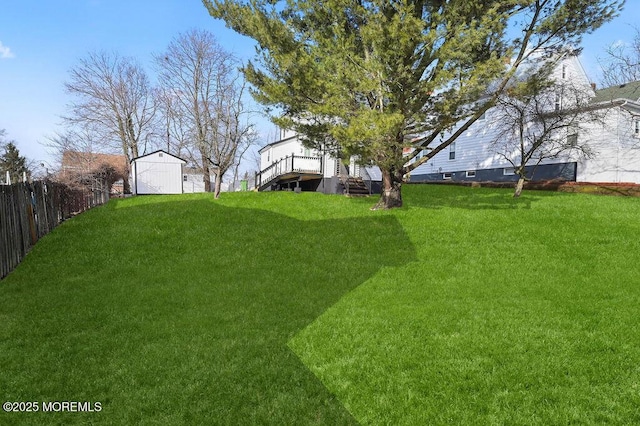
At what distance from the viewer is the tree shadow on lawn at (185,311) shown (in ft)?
11.2

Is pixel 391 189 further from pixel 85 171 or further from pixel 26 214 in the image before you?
pixel 85 171

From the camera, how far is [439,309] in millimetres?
5531

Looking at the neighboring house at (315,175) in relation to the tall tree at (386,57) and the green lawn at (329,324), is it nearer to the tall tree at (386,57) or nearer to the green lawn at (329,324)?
the tall tree at (386,57)

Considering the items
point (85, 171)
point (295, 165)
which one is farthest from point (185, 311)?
point (85, 171)

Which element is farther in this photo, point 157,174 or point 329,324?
point 157,174

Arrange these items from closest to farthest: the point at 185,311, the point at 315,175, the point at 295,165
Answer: the point at 185,311, the point at 315,175, the point at 295,165

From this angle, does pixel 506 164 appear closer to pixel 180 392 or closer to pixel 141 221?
pixel 141 221

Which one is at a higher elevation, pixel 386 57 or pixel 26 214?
pixel 386 57

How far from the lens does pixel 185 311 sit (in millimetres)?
5621

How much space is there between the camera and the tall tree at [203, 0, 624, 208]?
9.84 meters

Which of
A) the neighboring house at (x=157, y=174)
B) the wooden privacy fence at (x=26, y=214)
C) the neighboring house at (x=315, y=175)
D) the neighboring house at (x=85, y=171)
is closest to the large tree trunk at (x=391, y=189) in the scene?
the neighboring house at (x=315, y=175)

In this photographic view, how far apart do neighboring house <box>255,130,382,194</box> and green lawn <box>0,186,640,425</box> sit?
319 inches

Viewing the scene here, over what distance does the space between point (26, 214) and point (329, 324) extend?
809cm

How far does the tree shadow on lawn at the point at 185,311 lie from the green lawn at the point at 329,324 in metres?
0.03
